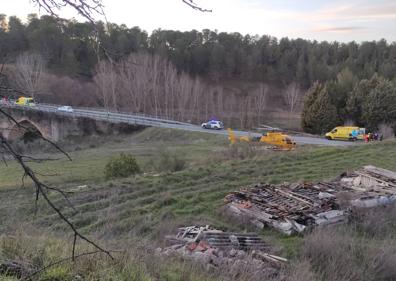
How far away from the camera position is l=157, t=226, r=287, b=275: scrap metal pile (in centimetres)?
860

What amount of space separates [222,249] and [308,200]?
18.1 feet

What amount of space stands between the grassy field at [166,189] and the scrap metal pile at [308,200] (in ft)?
1.67

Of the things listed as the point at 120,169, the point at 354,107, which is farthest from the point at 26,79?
the point at 354,107

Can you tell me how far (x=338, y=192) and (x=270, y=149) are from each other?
13.1 m

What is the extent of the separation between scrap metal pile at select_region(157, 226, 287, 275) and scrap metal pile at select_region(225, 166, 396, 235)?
71.8 inches

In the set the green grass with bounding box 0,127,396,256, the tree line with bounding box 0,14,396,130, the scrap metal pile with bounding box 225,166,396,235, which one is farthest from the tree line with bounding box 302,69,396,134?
the scrap metal pile with bounding box 225,166,396,235

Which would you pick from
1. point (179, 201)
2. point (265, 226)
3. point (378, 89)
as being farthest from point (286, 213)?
point (378, 89)

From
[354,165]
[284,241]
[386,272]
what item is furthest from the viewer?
[354,165]

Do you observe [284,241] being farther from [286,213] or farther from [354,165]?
[354,165]

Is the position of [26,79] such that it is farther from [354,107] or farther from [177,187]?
[354,107]

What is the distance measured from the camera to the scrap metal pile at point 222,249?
8.60 metres

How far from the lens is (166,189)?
57.6ft

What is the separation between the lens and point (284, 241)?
40.2 feet

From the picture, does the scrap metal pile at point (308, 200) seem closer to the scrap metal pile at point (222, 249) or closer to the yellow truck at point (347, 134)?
the scrap metal pile at point (222, 249)
